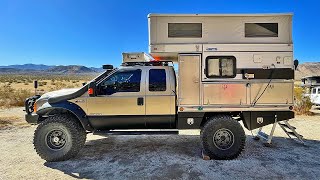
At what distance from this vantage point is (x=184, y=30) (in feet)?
21.9

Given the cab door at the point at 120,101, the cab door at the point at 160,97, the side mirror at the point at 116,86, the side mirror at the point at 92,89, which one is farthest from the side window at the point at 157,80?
the side mirror at the point at 92,89

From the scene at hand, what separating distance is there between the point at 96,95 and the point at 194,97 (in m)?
2.37

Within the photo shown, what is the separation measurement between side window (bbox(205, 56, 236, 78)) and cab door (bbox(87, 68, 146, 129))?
1635 millimetres

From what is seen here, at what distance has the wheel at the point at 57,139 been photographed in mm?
6637

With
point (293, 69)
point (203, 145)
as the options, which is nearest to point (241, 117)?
point (203, 145)

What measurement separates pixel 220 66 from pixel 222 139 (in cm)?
176

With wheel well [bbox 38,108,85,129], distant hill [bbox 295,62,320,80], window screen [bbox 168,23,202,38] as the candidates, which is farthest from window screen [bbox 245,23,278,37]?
distant hill [bbox 295,62,320,80]

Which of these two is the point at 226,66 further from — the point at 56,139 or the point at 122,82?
the point at 56,139

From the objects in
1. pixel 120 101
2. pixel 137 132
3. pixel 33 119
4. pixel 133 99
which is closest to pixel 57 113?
pixel 33 119

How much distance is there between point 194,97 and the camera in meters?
6.66

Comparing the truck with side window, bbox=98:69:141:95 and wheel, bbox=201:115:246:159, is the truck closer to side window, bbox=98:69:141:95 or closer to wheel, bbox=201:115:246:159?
wheel, bbox=201:115:246:159

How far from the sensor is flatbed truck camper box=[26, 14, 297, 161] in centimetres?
663

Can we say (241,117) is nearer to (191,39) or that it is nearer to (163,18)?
(191,39)

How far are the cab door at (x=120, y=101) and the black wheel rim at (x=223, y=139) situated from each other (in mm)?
1794
